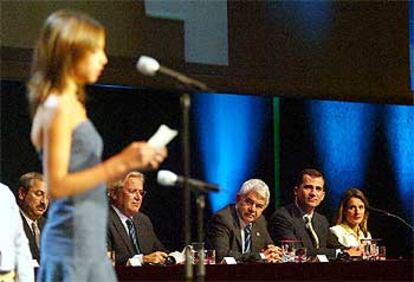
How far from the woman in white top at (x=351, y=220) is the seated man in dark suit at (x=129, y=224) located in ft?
4.14

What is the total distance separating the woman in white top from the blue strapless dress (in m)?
4.20

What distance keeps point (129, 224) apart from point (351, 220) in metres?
1.65

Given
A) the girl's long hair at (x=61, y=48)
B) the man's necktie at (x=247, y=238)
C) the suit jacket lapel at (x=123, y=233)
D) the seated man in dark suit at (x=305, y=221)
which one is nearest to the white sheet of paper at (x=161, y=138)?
the girl's long hair at (x=61, y=48)

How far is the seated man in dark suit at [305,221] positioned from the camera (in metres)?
6.27

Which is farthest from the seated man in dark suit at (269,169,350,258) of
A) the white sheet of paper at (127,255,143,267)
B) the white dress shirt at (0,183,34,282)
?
the white dress shirt at (0,183,34,282)

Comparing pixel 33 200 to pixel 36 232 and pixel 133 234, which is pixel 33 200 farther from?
pixel 133 234

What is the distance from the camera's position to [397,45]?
7.55 meters

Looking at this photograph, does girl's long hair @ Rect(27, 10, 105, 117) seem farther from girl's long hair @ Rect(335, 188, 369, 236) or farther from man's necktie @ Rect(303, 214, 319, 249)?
girl's long hair @ Rect(335, 188, 369, 236)

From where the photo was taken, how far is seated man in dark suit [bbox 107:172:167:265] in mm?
5477

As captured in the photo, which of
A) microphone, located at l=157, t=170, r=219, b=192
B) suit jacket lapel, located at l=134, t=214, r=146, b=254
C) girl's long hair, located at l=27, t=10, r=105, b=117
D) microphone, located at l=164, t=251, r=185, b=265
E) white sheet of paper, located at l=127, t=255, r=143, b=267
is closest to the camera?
girl's long hair, located at l=27, t=10, r=105, b=117

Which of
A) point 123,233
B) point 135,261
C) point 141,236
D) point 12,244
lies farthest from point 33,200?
point 12,244

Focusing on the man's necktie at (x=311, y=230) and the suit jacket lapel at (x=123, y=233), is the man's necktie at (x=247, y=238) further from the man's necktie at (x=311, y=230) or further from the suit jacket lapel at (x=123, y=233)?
the suit jacket lapel at (x=123, y=233)

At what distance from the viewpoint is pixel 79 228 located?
2438 mm

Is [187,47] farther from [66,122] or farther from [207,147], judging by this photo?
[66,122]
